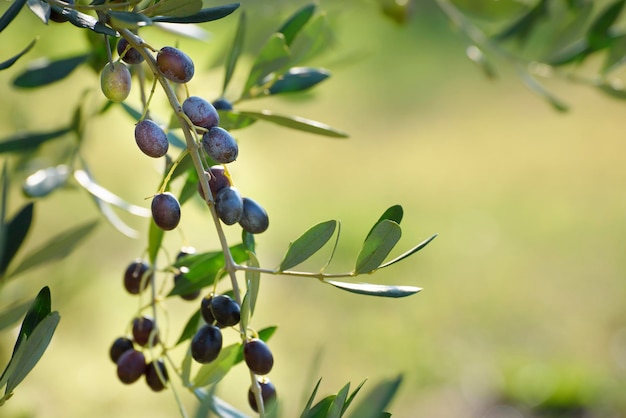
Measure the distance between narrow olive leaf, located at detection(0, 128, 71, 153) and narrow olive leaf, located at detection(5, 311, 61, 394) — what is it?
252 millimetres

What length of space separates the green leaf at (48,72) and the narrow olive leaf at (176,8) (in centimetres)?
24

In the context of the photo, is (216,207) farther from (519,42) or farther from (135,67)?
(519,42)

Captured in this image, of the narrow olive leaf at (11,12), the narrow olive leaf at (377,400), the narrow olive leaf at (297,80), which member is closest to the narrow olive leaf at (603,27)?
the narrow olive leaf at (297,80)

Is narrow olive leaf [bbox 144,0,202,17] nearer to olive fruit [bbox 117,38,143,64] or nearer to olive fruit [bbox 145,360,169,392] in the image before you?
olive fruit [bbox 117,38,143,64]

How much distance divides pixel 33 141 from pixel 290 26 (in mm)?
213

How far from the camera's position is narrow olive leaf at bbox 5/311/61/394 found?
0.36 meters

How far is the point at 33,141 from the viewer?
613 millimetres

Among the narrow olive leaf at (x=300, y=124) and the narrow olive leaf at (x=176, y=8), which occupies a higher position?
the narrow olive leaf at (x=176, y=8)

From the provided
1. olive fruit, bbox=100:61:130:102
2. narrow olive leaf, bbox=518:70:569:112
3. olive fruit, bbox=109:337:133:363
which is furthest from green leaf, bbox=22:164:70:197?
narrow olive leaf, bbox=518:70:569:112

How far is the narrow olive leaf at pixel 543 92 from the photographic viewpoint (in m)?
0.66

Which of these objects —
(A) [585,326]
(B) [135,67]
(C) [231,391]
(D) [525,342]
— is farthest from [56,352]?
(B) [135,67]

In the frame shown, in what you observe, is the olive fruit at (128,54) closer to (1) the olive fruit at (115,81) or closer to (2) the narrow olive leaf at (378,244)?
(1) the olive fruit at (115,81)

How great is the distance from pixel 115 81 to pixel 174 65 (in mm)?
28

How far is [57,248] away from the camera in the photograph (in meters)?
0.56
